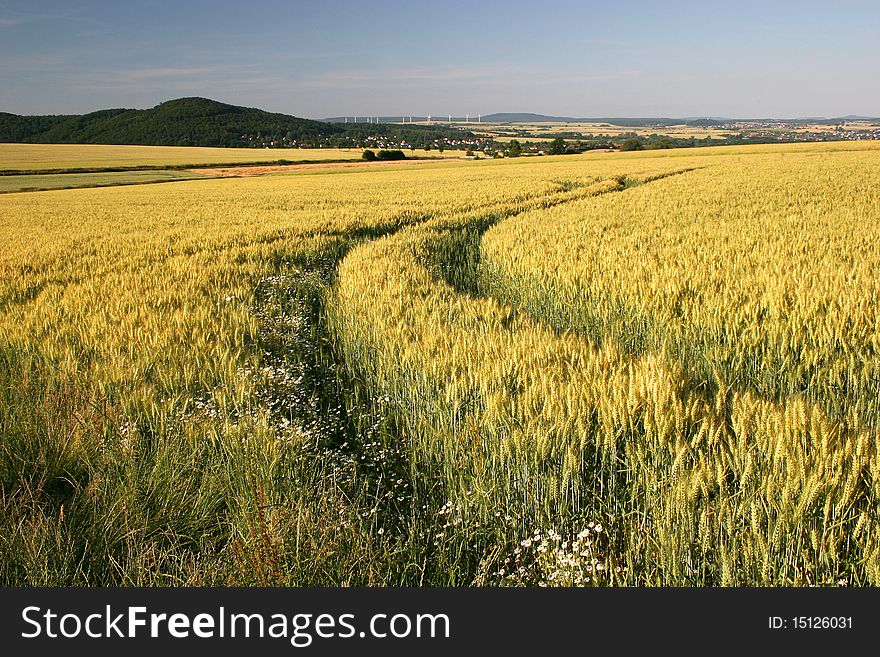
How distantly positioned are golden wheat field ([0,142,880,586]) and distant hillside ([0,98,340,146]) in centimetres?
10203

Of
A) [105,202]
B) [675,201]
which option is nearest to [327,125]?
[105,202]

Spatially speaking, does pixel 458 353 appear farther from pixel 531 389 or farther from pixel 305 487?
pixel 305 487

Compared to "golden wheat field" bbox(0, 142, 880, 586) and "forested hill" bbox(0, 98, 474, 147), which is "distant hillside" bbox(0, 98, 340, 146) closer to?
"forested hill" bbox(0, 98, 474, 147)

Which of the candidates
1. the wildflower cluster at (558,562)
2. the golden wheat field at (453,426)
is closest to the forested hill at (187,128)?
the golden wheat field at (453,426)

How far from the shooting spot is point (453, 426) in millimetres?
2836

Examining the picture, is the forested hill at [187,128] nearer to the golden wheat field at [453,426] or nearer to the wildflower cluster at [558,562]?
the golden wheat field at [453,426]

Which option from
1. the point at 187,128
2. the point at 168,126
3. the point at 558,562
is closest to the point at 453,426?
the point at 558,562

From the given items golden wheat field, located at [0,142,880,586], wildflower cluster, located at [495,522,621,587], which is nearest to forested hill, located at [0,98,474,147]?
golden wheat field, located at [0,142,880,586]

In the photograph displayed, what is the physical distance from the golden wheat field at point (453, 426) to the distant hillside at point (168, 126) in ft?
335

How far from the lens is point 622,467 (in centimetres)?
256

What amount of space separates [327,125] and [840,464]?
456 ft

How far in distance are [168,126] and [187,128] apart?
13.0ft

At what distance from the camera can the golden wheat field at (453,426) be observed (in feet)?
6.53

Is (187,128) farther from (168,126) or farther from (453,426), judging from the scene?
(453,426)
